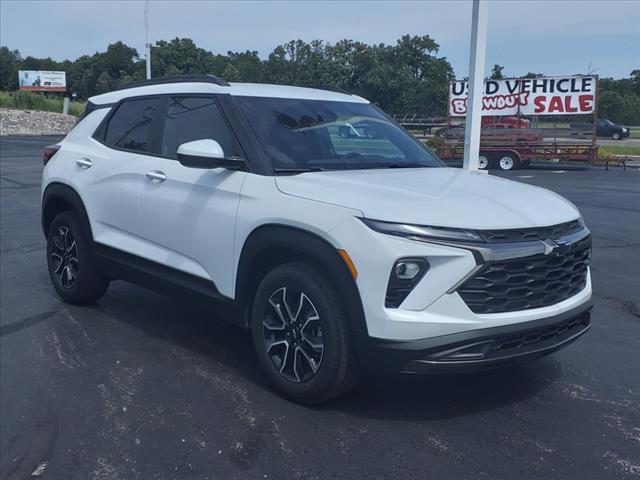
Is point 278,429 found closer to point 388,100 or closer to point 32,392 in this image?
point 32,392

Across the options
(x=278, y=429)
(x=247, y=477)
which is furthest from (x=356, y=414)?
(x=247, y=477)

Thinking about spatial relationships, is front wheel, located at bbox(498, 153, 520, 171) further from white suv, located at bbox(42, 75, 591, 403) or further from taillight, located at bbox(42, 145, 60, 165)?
taillight, located at bbox(42, 145, 60, 165)

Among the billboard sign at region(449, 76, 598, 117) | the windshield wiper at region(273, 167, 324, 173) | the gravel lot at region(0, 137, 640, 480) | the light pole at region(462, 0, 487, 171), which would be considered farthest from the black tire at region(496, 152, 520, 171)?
the windshield wiper at region(273, 167, 324, 173)

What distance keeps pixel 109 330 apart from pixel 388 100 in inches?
1109

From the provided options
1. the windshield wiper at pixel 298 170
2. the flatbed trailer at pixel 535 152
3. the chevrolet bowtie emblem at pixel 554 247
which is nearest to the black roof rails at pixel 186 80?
the windshield wiper at pixel 298 170

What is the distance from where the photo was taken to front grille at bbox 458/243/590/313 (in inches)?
139

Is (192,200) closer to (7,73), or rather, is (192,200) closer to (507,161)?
(507,161)

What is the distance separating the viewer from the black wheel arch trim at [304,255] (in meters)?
3.62

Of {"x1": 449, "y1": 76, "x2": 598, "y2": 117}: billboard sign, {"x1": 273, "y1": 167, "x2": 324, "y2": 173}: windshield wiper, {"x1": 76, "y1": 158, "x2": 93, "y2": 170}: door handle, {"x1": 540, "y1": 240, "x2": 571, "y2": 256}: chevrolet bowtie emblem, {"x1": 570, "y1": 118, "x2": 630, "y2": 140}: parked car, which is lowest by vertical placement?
{"x1": 540, "y1": 240, "x2": 571, "y2": 256}: chevrolet bowtie emblem

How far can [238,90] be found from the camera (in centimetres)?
486

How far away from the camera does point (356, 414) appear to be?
4.00 meters

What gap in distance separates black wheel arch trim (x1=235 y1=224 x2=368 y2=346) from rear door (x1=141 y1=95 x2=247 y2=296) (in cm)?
15

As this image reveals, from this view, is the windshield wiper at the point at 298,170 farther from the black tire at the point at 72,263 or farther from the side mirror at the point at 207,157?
the black tire at the point at 72,263

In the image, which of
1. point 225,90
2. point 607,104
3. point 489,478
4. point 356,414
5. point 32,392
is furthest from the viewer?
point 607,104
